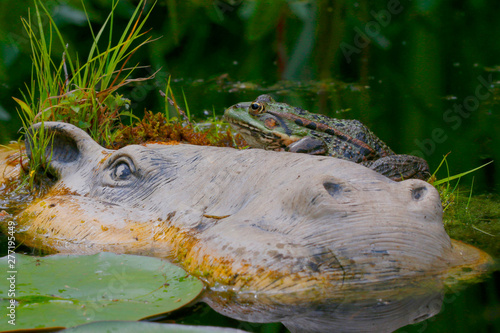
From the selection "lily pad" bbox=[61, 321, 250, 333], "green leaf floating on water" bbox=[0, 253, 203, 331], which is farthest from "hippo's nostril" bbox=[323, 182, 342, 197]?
"lily pad" bbox=[61, 321, 250, 333]

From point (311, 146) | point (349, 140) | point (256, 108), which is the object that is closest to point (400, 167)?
point (349, 140)

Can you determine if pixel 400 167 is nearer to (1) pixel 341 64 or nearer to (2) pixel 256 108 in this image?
(2) pixel 256 108

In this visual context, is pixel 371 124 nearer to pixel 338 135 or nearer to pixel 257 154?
pixel 338 135

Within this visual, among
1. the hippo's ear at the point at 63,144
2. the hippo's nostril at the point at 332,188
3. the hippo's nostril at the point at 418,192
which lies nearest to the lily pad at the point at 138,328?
the hippo's nostril at the point at 332,188

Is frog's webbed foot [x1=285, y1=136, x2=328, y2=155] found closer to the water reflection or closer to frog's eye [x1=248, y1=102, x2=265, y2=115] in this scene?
frog's eye [x1=248, y1=102, x2=265, y2=115]

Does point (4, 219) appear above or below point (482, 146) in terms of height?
below

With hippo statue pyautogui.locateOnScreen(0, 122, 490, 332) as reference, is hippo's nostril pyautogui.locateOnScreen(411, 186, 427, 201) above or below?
above

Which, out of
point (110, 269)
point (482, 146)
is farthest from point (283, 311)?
point (482, 146)
